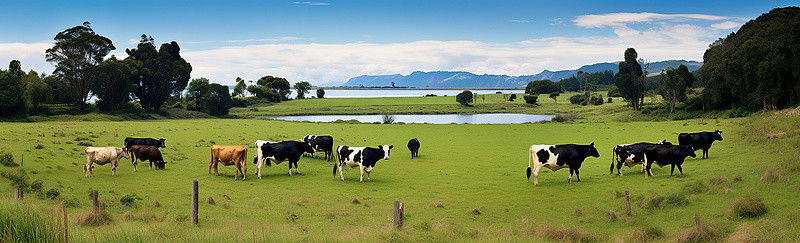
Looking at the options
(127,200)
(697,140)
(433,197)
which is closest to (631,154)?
(697,140)

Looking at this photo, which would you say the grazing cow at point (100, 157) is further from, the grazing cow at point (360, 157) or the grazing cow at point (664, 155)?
the grazing cow at point (664, 155)

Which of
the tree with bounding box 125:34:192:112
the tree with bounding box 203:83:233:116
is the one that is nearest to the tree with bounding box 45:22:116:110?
the tree with bounding box 125:34:192:112

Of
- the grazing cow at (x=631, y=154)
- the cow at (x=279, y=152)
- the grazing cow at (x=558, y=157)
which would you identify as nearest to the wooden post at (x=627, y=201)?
the grazing cow at (x=558, y=157)

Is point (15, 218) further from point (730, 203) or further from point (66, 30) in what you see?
point (66, 30)

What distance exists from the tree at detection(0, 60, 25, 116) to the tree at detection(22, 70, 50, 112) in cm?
388

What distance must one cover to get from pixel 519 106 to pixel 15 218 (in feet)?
394

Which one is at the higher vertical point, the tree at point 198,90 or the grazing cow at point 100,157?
the tree at point 198,90

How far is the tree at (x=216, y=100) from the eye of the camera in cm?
8838

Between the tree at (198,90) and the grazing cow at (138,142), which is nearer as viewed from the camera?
the grazing cow at (138,142)

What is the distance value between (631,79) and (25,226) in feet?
271

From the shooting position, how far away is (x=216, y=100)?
88.4 m

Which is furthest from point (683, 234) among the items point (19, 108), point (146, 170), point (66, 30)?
point (66, 30)

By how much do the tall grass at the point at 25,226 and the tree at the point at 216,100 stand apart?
86823mm

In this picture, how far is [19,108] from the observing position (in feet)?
192
